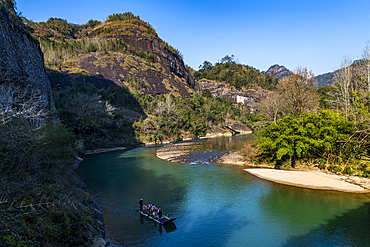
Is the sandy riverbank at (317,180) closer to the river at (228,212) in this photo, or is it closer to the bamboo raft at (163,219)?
the river at (228,212)

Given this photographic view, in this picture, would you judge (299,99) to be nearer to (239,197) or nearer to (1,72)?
(239,197)

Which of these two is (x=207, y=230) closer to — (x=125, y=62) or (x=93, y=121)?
(x=93, y=121)

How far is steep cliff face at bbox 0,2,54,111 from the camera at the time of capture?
19594mm

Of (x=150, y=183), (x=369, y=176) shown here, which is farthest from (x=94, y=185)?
(x=369, y=176)

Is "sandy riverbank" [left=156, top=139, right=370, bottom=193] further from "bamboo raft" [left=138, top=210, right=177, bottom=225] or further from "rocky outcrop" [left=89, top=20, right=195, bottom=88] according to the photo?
"rocky outcrop" [left=89, top=20, right=195, bottom=88]

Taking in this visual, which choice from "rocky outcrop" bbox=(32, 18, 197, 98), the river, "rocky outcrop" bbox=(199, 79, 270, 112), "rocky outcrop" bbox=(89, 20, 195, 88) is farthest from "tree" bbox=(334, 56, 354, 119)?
"rocky outcrop" bbox=(89, 20, 195, 88)

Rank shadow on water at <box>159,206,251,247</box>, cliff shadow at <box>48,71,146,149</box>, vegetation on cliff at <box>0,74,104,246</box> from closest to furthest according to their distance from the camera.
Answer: vegetation on cliff at <box>0,74,104,246</box> → shadow on water at <box>159,206,251,247</box> → cliff shadow at <box>48,71,146,149</box>

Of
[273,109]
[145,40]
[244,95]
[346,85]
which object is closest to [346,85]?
[346,85]

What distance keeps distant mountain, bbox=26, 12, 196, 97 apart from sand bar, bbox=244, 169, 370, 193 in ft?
293

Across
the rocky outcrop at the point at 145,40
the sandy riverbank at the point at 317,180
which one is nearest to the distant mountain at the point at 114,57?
the rocky outcrop at the point at 145,40

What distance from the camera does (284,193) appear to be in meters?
16.8

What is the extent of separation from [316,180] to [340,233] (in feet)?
28.7

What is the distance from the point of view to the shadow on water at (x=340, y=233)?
10109mm

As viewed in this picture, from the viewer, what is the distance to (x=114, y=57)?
4343 inches
